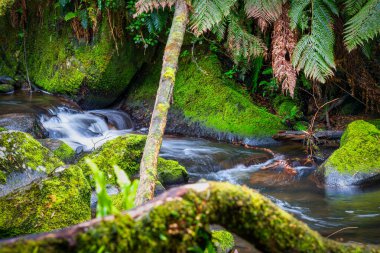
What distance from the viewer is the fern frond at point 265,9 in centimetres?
579

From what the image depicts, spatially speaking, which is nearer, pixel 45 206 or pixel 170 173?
pixel 45 206

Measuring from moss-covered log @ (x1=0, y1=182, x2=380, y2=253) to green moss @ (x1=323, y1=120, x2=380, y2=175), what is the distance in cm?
427

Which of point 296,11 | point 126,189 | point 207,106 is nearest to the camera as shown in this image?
point 126,189

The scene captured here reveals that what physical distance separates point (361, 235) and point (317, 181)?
1.73m

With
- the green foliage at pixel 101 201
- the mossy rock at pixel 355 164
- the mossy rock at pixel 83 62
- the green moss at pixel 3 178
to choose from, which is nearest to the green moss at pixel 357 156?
the mossy rock at pixel 355 164

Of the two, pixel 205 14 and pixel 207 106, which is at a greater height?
pixel 205 14

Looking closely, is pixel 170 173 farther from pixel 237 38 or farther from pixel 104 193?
pixel 104 193

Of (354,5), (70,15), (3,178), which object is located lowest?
(3,178)

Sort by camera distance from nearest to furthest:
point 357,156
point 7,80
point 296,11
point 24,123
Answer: point 357,156
point 296,11
point 24,123
point 7,80

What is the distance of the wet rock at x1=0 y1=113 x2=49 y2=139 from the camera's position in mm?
6438

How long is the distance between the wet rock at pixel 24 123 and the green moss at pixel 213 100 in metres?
2.62

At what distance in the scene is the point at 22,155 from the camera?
12.6 ft

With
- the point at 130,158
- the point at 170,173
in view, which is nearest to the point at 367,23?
the point at 170,173

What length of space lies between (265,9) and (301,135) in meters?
2.49
